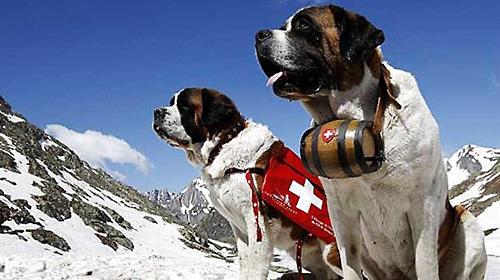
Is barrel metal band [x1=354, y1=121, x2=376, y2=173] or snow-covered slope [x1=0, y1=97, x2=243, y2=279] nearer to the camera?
barrel metal band [x1=354, y1=121, x2=376, y2=173]

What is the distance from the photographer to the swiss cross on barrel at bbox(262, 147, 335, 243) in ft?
19.2

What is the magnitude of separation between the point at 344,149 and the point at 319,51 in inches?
27.5

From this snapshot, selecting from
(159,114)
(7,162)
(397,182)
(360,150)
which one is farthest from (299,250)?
(7,162)

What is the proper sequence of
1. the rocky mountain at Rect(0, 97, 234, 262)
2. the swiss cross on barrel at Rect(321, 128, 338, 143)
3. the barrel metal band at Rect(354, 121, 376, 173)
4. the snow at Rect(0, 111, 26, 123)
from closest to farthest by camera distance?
the barrel metal band at Rect(354, 121, 376, 173) < the swiss cross on barrel at Rect(321, 128, 338, 143) < the rocky mountain at Rect(0, 97, 234, 262) < the snow at Rect(0, 111, 26, 123)

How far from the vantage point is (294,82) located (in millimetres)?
3941

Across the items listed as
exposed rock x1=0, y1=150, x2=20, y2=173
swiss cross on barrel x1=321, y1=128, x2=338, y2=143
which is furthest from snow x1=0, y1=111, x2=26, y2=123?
swiss cross on barrel x1=321, y1=128, x2=338, y2=143

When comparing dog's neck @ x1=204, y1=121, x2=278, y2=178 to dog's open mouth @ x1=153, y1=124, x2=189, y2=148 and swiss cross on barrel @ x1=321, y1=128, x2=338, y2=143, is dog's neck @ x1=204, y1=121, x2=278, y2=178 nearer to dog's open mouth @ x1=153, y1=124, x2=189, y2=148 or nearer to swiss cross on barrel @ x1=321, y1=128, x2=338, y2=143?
dog's open mouth @ x1=153, y1=124, x2=189, y2=148

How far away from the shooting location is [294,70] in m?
3.90

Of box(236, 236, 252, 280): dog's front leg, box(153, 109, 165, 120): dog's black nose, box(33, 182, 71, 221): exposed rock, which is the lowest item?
box(236, 236, 252, 280): dog's front leg

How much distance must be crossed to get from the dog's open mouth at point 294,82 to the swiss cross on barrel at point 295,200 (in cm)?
203

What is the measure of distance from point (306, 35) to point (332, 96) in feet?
1.43

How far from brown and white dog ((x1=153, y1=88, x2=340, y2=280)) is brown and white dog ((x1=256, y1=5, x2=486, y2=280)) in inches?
60.9

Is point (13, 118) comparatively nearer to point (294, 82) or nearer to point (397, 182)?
point (294, 82)

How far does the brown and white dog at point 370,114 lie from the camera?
12.3 ft
